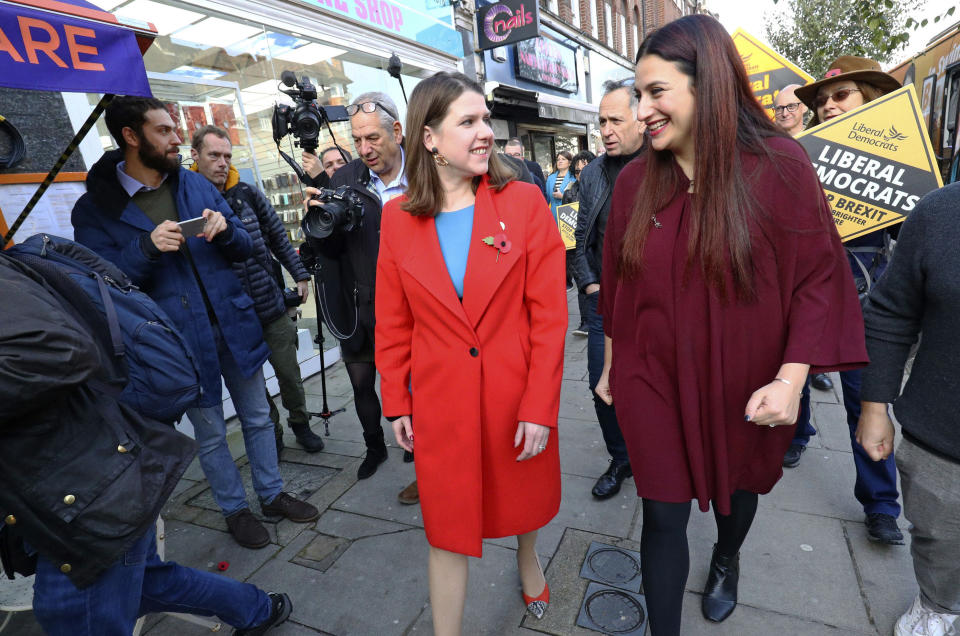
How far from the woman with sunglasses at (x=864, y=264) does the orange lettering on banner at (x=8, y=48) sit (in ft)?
10.9

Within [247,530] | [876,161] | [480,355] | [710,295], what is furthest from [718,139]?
[247,530]

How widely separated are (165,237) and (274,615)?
5.44 ft

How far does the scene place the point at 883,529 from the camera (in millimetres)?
2408

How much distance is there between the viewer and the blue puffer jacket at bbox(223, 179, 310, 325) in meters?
3.13

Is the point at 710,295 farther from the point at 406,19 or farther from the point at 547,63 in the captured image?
the point at 547,63

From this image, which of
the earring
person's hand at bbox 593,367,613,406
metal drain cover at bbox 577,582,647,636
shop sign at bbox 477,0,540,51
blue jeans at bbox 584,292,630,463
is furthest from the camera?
shop sign at bbox 477,0,540,51

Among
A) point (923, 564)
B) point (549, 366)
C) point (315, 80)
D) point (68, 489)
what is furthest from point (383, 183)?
point (315, 80)

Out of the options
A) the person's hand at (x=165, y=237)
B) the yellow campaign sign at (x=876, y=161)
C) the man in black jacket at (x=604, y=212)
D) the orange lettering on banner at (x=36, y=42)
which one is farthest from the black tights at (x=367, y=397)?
the yellow campaign sign at (x=876, y=161)

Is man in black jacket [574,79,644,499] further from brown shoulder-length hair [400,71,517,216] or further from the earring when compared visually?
the earring

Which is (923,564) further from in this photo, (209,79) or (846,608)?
(209,79)

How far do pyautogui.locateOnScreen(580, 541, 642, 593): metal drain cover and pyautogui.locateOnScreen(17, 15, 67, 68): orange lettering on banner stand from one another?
114 inches

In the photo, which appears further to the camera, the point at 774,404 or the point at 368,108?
the point at 368,108

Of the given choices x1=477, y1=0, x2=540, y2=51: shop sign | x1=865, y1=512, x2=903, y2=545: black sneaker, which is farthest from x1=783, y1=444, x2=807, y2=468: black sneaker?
x1=477, y1=0, x2=540, y2=51: shop sign

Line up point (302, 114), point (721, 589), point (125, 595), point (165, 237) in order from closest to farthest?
point (125, 595) < point (721, 589) < point (165, 237) < point (302, 114)
